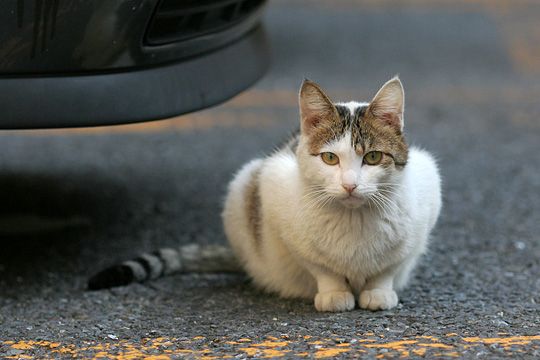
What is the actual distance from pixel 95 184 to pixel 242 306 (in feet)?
7.03

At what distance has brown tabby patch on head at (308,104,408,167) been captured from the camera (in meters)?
3.74

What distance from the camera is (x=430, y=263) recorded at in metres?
4.78

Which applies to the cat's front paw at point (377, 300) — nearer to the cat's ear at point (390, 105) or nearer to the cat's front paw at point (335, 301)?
the cat's front paw at point (335, 301)

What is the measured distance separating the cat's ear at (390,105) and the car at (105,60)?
98 centimetres

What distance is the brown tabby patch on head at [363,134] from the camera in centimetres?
374

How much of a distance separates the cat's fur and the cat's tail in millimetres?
502

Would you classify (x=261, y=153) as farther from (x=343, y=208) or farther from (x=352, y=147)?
(x=352, y=147)

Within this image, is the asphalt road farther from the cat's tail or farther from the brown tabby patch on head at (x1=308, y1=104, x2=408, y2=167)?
the brown tabby patch on head at (x1=308, y1=104, x2=408, y2=167)

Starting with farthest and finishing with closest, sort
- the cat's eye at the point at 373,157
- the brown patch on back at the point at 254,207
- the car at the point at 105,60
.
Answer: the brown patch on back at the point at 254,207 < the car at the point at 105,60 < the cat's eye at the point at 373,157

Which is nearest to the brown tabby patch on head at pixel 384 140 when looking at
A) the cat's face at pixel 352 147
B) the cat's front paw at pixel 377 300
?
the cat's face at pixel 352 147

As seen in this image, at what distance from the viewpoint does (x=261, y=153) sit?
6.30 meters

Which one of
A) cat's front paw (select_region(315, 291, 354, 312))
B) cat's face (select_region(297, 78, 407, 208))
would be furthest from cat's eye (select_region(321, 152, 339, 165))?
cat's front paw (select_region(315, 291, 354, 312))

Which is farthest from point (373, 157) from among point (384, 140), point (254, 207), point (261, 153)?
point (261, 153)

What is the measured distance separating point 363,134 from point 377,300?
71 cm
